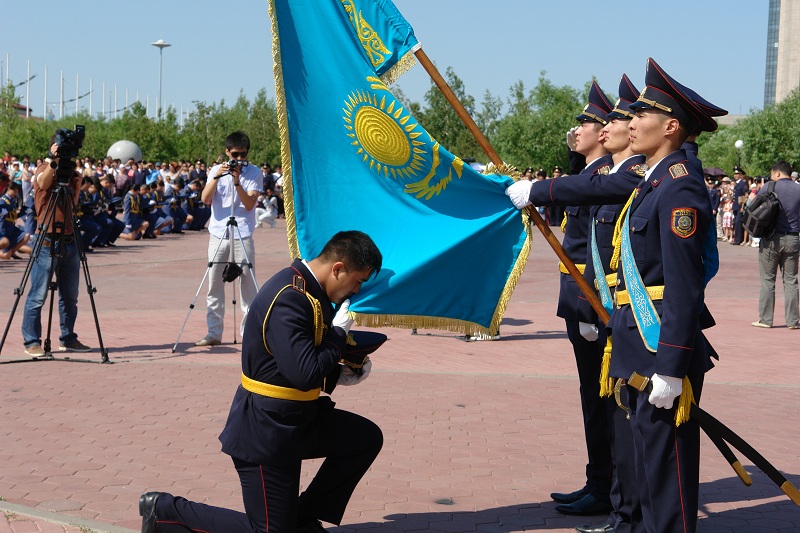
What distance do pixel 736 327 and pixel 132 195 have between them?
16.1 m

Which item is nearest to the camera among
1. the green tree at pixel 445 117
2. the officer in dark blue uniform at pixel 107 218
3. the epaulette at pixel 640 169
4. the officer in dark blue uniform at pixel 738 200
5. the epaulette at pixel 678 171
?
the epaulette at pixel 678 171

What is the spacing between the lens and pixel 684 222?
4270mm

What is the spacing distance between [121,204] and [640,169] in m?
23.0

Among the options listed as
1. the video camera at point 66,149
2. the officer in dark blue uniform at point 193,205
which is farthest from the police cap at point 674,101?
the officer in dark blue uniform at point 193,205

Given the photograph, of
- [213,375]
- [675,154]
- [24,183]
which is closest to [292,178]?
[675,154]

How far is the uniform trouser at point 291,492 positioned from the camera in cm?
462

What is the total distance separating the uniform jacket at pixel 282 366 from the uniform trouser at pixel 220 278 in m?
5.80

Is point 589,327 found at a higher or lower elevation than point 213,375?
higher

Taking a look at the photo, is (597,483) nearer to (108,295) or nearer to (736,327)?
(736,327)

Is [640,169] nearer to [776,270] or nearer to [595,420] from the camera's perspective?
[595,420]

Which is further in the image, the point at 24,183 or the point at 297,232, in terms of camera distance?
the point at 24,183

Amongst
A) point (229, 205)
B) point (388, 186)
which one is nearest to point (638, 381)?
point (388, 186)

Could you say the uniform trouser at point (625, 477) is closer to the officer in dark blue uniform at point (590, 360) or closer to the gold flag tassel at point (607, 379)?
the gold flag tassel at point (607, 379)

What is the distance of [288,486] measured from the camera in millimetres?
4648
